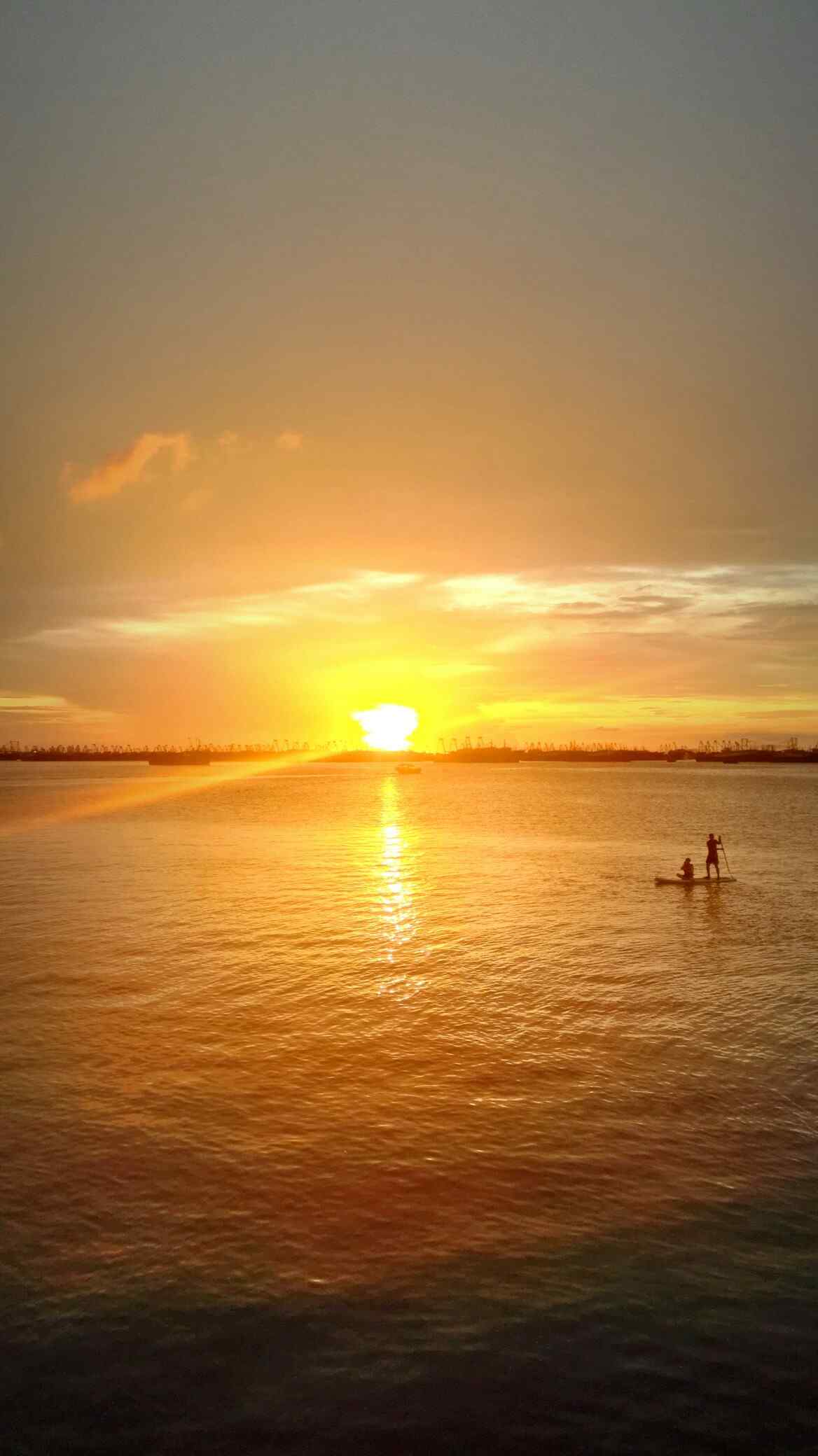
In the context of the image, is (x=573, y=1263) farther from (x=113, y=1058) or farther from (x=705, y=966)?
(x=705, y=966)

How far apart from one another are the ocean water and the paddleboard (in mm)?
16460

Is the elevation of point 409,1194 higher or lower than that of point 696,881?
higher

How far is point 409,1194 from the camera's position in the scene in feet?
58.6

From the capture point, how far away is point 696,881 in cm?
6053

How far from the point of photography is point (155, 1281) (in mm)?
15008

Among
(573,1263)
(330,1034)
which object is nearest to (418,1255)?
(573,1263)

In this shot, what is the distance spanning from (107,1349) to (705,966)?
2924cm

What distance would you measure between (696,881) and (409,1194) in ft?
154

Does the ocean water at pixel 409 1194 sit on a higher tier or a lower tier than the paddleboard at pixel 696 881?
higher

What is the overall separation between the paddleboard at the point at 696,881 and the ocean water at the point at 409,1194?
16.5 meters

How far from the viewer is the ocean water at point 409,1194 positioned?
12.5m

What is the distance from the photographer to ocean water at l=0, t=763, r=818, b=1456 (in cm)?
1247

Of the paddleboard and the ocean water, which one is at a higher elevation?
the ocean water

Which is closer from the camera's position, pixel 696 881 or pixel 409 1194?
pixel 409 1194
